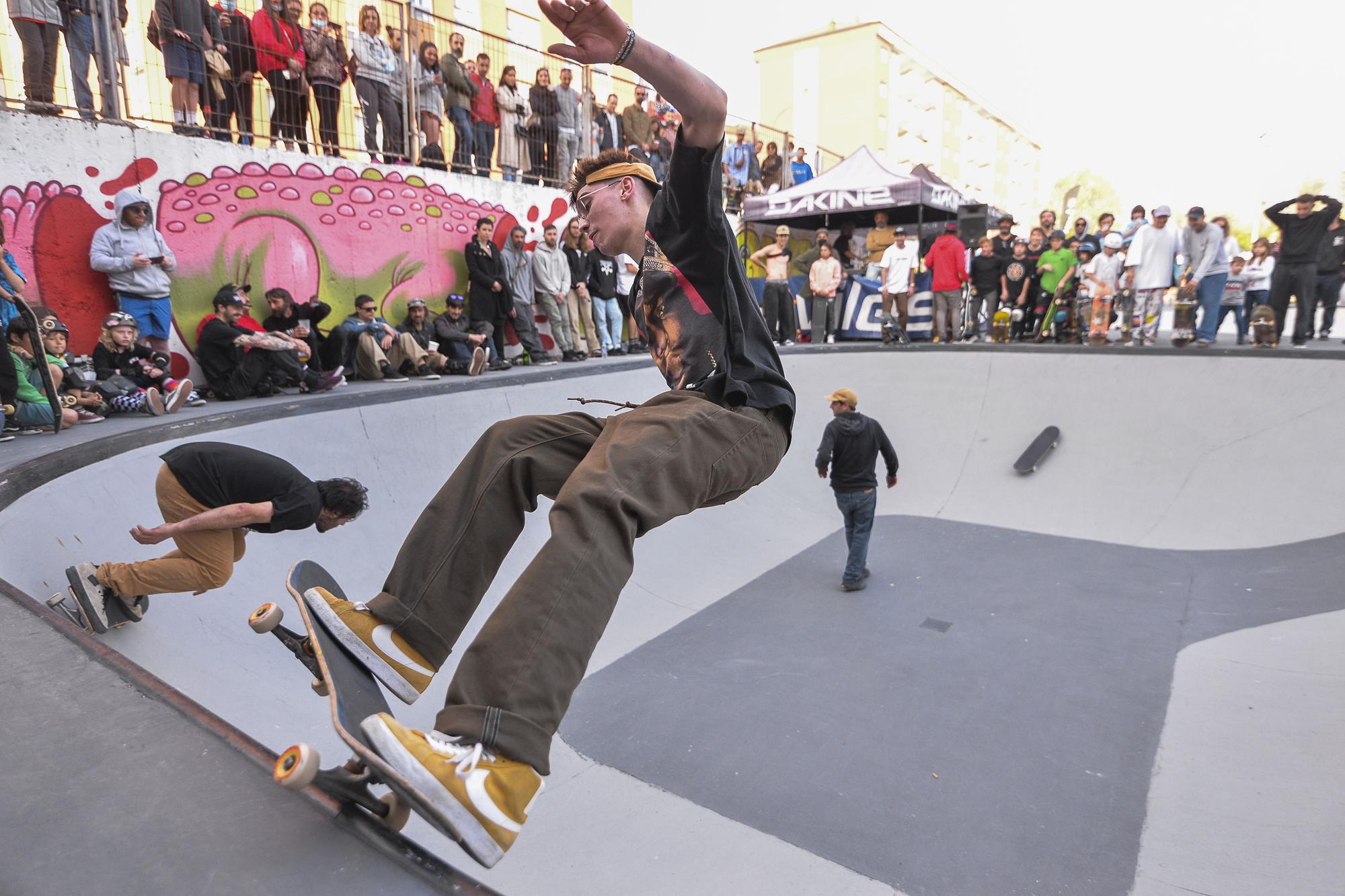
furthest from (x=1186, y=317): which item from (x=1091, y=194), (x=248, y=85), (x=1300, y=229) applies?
(x=1091, y=194)

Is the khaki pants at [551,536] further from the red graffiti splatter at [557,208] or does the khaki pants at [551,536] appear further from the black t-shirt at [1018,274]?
the black t-shirt at [1018,274]

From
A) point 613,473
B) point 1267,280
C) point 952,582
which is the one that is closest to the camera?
point 613,473

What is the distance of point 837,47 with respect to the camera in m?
45.3

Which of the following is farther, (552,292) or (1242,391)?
(552,292)

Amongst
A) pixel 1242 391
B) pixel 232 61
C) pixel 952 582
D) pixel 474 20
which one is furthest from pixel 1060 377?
pixel 474 20

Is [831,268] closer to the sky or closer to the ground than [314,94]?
closer to the ground

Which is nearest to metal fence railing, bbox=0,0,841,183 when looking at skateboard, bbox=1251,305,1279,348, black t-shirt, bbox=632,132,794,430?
black t-shirt, bbox=632,132,794,430

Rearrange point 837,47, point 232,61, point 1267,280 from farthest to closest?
1. point 837,47
2. point 1267,280
3. point 232,61

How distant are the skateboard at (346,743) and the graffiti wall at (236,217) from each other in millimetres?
6670

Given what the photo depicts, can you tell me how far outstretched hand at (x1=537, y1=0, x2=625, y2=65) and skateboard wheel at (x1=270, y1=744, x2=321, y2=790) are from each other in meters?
1.58

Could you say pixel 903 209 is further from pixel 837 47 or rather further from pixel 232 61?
pixel 837 47

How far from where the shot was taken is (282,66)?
8.21 m

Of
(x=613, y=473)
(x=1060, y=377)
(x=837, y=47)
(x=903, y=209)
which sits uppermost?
(x=837, y=47)

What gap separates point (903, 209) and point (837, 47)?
36.1 metres
